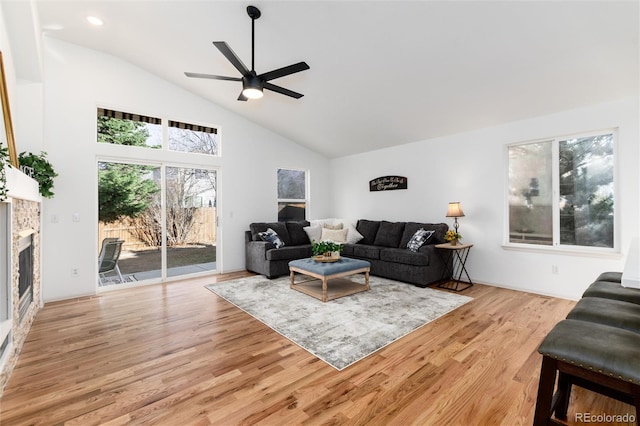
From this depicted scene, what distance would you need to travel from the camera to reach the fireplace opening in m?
2.73

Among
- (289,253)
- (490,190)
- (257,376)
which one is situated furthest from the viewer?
(289,253)

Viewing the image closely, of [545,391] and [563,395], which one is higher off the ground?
[545,391]

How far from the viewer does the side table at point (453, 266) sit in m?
4.72

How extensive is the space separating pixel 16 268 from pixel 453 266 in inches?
218

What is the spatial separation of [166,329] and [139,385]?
3.26 ft

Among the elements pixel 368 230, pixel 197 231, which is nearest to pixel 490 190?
pixel 368 230

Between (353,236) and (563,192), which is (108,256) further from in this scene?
(563,192)

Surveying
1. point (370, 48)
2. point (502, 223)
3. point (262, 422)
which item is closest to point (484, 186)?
point (502, 223)

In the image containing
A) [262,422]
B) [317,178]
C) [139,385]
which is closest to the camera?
[262,422]

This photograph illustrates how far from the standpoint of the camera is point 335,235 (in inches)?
233

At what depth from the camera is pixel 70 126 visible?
4152 mm

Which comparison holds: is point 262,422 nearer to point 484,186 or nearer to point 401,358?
point 401,358

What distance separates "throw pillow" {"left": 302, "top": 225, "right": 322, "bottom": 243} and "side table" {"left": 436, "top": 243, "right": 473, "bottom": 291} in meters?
2.37

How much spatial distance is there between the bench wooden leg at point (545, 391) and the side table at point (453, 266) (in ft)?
10.3
